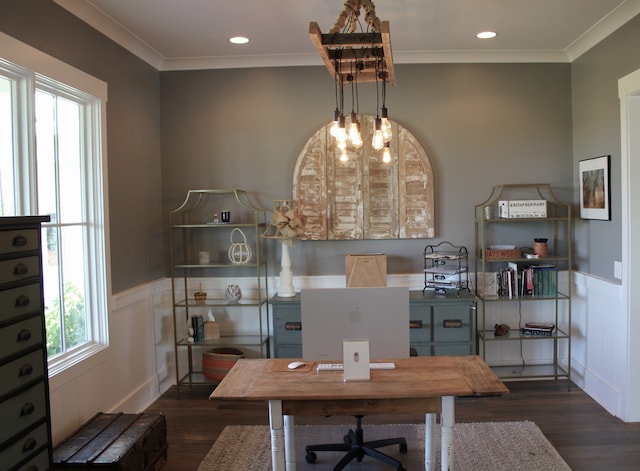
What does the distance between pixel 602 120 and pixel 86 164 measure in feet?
12.3

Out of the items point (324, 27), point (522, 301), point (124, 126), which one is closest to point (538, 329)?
point (522, 301)

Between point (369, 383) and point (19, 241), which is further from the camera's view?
point (369, 383)

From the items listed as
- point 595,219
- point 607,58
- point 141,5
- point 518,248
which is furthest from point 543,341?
point 141,5

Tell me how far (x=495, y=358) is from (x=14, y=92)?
13.5ft

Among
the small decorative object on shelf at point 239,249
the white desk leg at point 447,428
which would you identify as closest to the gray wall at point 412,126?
the small decorative object on shelf at point 239,249

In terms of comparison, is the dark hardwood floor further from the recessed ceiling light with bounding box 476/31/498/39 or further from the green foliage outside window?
the recessed ceiling light with bounding box 476/31/498/39

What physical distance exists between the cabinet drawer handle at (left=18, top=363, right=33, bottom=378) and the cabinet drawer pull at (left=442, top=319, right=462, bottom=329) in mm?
3032

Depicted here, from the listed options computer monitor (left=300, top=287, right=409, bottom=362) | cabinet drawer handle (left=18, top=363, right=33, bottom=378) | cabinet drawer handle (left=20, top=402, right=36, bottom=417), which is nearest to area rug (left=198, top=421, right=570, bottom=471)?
computer monitor (left=300, top=287, right=409, bottom=362)

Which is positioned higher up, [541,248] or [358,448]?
[541,248]

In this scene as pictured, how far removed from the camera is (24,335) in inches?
85.6

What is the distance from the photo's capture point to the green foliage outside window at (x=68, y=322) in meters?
3.17

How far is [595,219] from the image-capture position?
4238 millimetres

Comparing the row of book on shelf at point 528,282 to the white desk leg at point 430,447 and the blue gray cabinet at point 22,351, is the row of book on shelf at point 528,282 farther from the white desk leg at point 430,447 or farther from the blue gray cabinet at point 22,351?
the blue gray cabinet at point 22,351

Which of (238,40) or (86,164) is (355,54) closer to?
(238,40)
